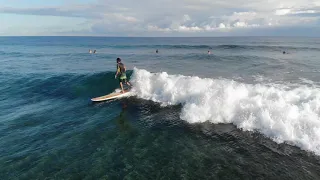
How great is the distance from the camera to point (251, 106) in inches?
554

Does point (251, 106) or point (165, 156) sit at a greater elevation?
point (251, 106)

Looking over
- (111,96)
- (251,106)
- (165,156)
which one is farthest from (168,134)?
(111,96)

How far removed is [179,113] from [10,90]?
678 inches

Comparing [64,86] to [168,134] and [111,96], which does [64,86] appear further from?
[168,134]

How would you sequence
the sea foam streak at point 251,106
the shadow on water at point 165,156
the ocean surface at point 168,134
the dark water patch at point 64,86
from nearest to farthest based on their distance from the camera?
the shadow on water at point 165,156, the ocean surface at point 168,134, the sea foam streak at point 251,106, the dark water patch at point 64,86

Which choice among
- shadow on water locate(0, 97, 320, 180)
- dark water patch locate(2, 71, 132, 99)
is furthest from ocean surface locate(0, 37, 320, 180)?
dark water patch locate(2, 71, 132, 99)

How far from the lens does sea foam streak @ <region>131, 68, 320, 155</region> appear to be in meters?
11.6

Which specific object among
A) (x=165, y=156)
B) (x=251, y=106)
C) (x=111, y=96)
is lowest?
(x=165, y=156)

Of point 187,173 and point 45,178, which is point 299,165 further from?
point 45,178

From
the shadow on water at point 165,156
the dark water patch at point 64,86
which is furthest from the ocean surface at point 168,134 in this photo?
the dark water patch at point 64,86

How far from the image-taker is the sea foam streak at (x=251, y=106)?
11.6 m

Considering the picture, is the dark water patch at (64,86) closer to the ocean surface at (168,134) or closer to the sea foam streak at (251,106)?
the ocean surface at (168,134)

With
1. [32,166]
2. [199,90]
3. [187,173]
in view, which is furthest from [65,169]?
[199,90]

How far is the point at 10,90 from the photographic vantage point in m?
22.8
